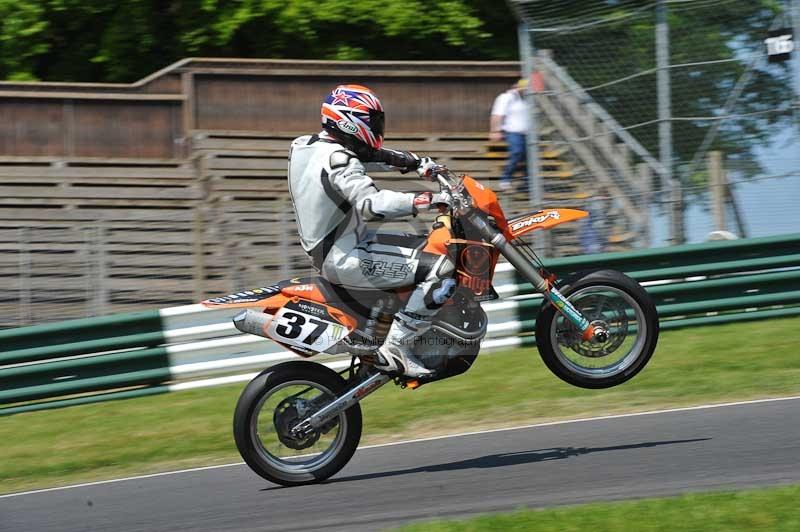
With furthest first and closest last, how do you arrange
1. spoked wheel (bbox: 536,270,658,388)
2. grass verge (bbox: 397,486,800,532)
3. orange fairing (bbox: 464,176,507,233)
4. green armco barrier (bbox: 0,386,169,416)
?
green armco barrier (bbox: 0,386,169,416)
spoked wheel (bbox: 536,270,658,388)
orange fairing (bbox: 464,176,507,233)
grass verge (bbox: 397,486,800,532)

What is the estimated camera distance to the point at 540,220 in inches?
272

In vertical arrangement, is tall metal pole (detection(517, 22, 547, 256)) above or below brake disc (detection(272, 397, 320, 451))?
above

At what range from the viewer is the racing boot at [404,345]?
6.76 metres

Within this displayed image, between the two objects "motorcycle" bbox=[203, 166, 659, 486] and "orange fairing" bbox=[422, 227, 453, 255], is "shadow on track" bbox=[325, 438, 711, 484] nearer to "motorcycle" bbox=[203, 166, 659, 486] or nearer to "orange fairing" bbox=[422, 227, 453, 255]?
"motorcycle" bbox=[203, 166, 659, 486]

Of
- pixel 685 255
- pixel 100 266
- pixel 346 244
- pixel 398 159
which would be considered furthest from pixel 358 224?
pixel 100 266

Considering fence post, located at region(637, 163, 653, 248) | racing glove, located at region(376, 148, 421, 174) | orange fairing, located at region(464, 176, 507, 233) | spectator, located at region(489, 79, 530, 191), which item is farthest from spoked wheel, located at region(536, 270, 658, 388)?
spectator, located at region(489, 79, 530, 191)

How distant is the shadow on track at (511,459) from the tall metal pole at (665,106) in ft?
13.2

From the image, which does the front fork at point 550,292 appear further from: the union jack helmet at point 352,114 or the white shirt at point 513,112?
the white shirt at point 513,112

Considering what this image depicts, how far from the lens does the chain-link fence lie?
34.6ft

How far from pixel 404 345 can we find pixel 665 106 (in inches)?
196

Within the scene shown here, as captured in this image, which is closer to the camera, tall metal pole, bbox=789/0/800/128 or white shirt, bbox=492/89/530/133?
tall metal pole, bbox=789/0/800/128

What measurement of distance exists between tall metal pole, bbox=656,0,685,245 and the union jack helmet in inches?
182

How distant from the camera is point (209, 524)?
246 inches

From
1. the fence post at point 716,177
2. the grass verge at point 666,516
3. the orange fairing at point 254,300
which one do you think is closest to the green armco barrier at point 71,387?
the orange fairing at point 254,300
